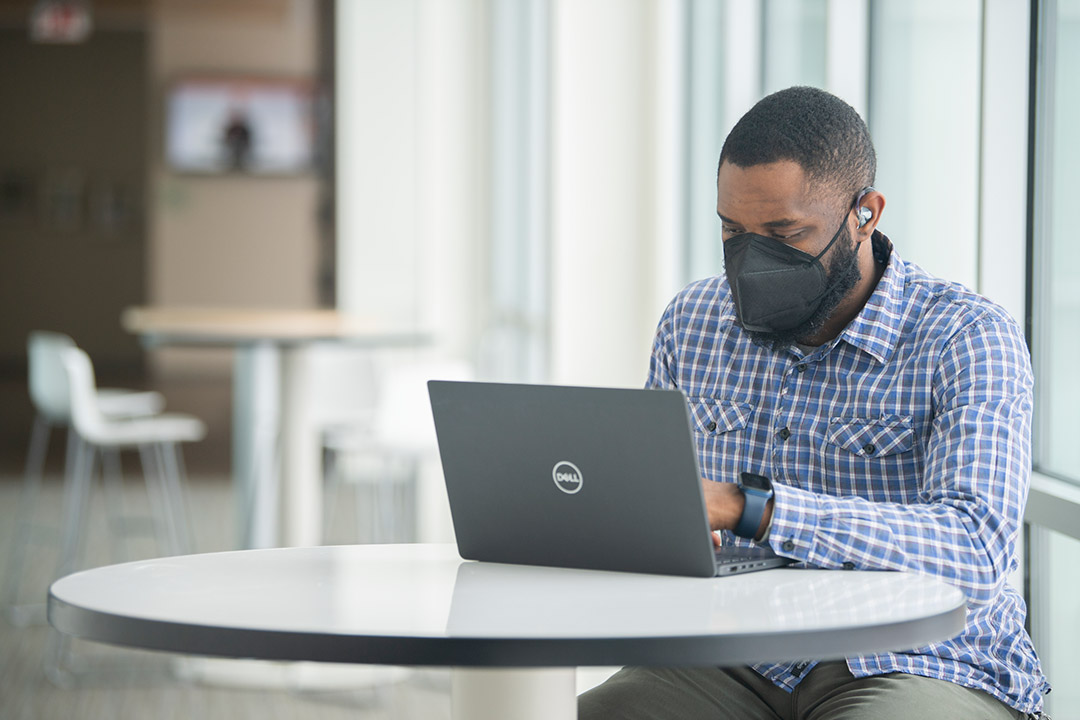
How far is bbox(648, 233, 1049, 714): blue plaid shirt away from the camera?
4.18 ft

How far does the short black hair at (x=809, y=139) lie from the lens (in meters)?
1.51

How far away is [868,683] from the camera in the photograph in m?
1.39

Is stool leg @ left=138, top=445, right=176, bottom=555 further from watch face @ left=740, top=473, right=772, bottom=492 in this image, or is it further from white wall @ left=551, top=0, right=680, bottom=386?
watch face @ left=740, top=473, right=772, bottom=492

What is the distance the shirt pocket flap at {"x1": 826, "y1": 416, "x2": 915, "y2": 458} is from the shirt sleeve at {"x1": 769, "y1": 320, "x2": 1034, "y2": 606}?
8cm

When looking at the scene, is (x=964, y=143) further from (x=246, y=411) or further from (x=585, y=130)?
(x=246, y=411)

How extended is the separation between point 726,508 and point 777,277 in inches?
15.1

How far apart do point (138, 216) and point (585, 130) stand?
8646 mm

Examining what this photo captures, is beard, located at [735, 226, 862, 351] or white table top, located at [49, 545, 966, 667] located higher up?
beard, located at [735, 226, 862, 351]

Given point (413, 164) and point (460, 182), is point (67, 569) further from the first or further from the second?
point (413, 164)

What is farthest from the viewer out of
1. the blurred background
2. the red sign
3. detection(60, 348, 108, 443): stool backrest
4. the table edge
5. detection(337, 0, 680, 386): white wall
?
the red sign

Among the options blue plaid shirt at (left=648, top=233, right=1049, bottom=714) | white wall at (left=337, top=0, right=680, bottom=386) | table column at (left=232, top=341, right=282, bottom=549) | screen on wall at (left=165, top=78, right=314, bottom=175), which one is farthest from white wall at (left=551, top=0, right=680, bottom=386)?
screen on wall at (left=165, top=78, right=314, bottom=175)

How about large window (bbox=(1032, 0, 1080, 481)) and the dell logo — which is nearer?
Answer: the dell logo

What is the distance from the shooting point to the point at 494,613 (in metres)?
1.09

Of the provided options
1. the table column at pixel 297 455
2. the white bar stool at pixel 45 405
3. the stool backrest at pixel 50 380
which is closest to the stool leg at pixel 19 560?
the white bar stool at pixel 45 405
